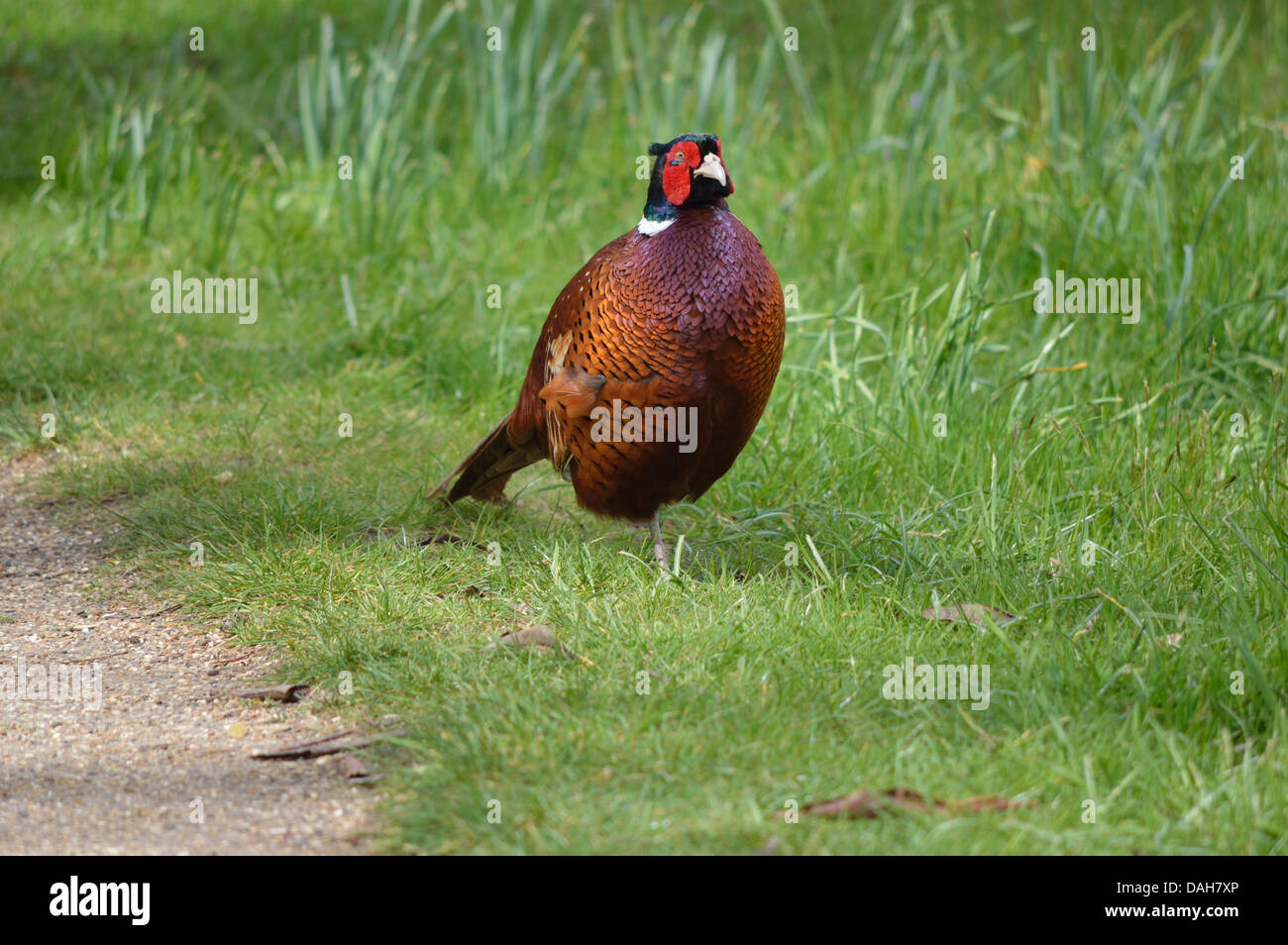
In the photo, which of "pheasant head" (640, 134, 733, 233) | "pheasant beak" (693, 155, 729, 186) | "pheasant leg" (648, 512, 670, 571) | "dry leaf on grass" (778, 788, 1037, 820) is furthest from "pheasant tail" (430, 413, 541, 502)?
"dry leaf on grass" (778, 788, 1037, 820)

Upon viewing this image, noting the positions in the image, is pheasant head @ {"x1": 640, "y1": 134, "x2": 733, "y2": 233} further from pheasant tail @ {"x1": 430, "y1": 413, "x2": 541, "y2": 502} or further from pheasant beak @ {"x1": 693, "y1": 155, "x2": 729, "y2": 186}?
pheasant tail @ {"x1": 430, "y1": 413, "x2": 541, "y2": 502}

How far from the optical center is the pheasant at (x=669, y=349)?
328 centimetres

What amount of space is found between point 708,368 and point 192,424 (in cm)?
214

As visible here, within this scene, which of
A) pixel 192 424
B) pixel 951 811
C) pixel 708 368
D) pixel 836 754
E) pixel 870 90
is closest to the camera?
pixel 951 811

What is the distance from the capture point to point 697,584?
3412mm

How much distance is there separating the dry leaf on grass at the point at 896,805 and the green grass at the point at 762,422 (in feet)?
0.15

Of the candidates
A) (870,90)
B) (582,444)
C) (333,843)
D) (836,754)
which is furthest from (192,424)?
(870,90)

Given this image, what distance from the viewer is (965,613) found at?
3.19m

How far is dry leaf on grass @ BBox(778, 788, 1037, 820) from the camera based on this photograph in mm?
2381

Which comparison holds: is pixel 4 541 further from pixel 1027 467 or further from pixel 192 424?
pixel 1027 467

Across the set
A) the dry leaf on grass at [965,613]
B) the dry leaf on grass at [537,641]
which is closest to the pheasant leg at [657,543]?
the dry leaf on grass at [537,641]

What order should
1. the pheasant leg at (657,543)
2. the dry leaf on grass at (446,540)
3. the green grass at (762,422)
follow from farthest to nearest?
the dry leaf on grass at (446,540)
the pheasant leg at (657,543)
the green grass at (762,422)

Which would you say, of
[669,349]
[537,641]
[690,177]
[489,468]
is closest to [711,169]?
[690,177]

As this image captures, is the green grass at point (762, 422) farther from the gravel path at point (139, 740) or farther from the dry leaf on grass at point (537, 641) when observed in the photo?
the gravel path at point (139, 740)
